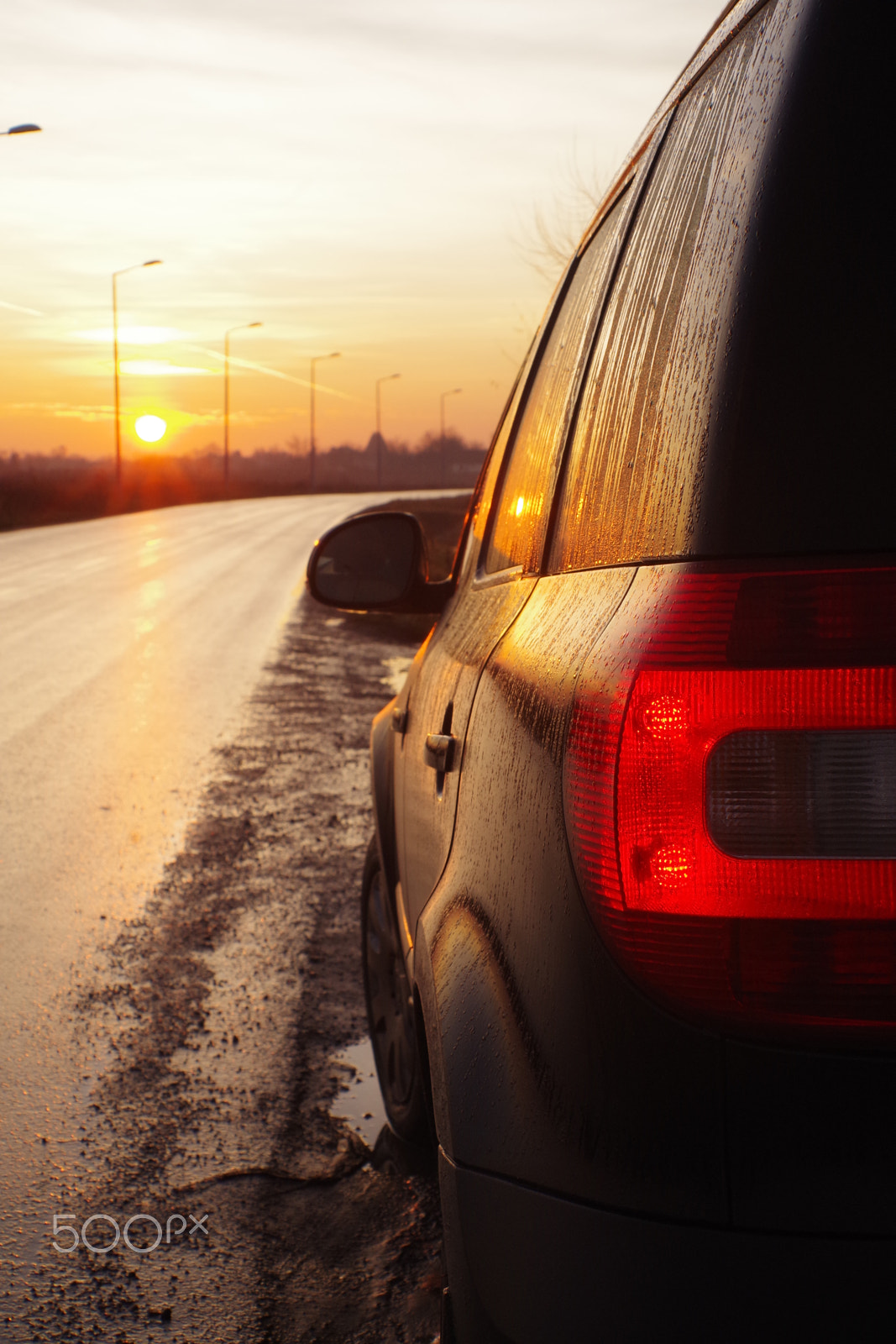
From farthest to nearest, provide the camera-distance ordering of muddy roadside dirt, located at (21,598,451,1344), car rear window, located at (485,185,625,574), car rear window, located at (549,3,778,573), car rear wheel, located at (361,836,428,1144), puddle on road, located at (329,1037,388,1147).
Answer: puddle on road, located at (329,1037,388,1147)
car rear wheel, located at (361,836,428,1144)
muddy roadside dirt, located at (21,598,451,1344)
car rear window, located at (485,185,625,574)
car rear window, located at (549,3,778,573)

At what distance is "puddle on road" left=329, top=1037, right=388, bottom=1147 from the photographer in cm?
338

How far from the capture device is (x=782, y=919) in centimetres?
122

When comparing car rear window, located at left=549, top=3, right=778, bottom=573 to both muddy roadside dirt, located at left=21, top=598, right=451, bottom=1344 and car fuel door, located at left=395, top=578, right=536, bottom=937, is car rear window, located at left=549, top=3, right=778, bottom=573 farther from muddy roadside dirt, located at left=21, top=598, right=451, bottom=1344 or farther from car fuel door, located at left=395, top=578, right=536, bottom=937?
muddy roadside dirt, located at left=21, top=598, right=451, bottom=1344

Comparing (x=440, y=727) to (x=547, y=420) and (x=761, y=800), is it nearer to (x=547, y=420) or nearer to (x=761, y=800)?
(x=547, y=420)

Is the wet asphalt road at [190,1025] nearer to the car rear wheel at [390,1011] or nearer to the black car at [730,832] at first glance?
the car rear wheel at [390,1011]

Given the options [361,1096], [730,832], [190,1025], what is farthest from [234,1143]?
[730,832]

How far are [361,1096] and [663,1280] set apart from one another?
2435 millimetres

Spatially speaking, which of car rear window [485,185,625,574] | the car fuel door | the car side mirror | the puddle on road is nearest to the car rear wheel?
the puddle on road

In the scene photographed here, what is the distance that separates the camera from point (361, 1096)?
354cm

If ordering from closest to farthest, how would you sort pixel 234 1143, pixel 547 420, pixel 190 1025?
pixel 547 420
pixel 234 1143
pixel 190 1025

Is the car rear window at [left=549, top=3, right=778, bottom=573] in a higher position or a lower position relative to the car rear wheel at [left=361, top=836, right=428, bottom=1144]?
higher

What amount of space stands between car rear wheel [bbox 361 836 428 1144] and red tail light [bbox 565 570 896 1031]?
142 centimetres

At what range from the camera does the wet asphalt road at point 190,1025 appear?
263cm

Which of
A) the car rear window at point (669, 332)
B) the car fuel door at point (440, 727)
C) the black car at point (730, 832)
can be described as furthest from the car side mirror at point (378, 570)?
the black car at point (730, 832)
